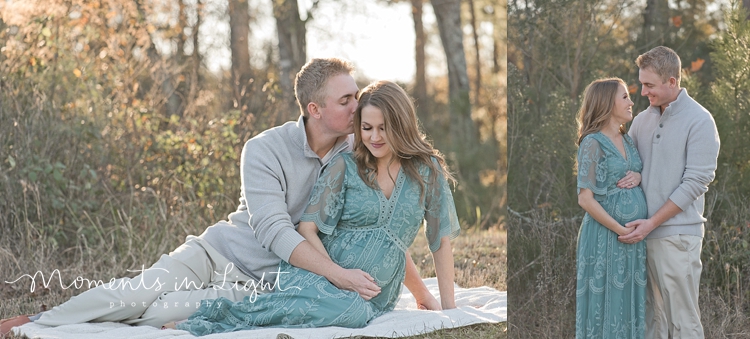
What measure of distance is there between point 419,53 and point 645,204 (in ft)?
46.5

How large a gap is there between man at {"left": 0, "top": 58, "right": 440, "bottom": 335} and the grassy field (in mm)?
1037

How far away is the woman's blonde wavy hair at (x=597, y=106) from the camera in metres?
3.14

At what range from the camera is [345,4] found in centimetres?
1122

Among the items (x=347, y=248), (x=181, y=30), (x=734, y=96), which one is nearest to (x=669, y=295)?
(x=734, y=96)

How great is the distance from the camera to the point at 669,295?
10.1 feet

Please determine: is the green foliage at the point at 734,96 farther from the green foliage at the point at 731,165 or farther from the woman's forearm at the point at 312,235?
the woman's forearm at the point at 312,235

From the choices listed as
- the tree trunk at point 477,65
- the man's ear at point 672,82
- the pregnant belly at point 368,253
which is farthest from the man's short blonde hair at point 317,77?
the tree trunk at point 477,65

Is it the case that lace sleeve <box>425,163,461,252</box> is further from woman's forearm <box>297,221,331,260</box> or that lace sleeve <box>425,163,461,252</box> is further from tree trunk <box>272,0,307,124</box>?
tree trunk <box>272,0,307,124</box>

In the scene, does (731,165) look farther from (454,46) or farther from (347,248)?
(454,46)

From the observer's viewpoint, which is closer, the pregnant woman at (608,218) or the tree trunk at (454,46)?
the pregnant woman at (608,218)

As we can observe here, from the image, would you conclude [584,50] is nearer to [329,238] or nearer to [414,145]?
[414,145]

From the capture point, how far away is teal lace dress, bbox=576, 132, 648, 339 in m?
3.07

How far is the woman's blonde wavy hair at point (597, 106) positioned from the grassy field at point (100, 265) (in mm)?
2201

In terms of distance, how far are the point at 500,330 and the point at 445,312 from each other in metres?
0.29
